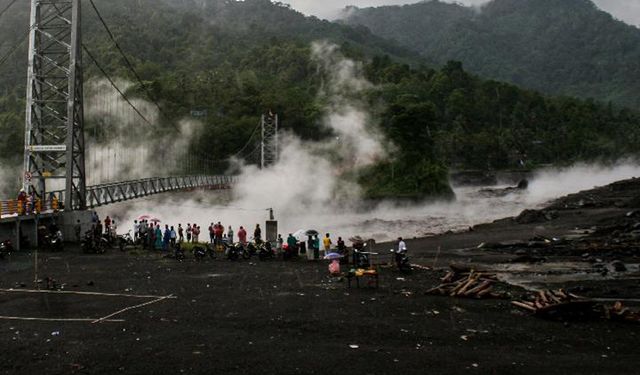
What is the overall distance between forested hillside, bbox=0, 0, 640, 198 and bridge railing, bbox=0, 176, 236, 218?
25537mm

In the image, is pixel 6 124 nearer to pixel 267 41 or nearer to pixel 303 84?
A: pixel 303 84

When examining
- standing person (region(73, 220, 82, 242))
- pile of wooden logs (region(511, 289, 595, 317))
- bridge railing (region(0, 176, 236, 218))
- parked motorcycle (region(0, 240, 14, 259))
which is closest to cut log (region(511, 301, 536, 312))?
pile of wooden logs (region(511, 289, 595, 317))

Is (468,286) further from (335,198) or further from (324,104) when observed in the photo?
(324,104)

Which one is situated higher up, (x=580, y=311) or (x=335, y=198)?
(x=335, y=198)

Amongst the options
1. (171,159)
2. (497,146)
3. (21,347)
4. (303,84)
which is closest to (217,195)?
(171,159)

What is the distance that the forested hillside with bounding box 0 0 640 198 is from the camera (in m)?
77.0

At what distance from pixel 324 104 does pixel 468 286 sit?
9022cm

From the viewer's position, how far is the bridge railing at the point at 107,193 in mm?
24375

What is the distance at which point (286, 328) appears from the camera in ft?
39.3

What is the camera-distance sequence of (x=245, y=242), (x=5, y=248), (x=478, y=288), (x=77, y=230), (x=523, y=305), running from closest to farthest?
(x=523, y=305), (x=478, y=288), (x=5, y=248), (x=245, y=242), (x=77, y=230)

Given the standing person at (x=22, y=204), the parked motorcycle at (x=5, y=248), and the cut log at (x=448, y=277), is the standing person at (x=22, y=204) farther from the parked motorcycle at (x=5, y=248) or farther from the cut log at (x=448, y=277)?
the cut log at (x=448, y=277)

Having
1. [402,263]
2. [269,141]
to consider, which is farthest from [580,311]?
[269,141]

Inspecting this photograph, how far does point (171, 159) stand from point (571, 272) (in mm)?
59727

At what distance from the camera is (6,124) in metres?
80.5
